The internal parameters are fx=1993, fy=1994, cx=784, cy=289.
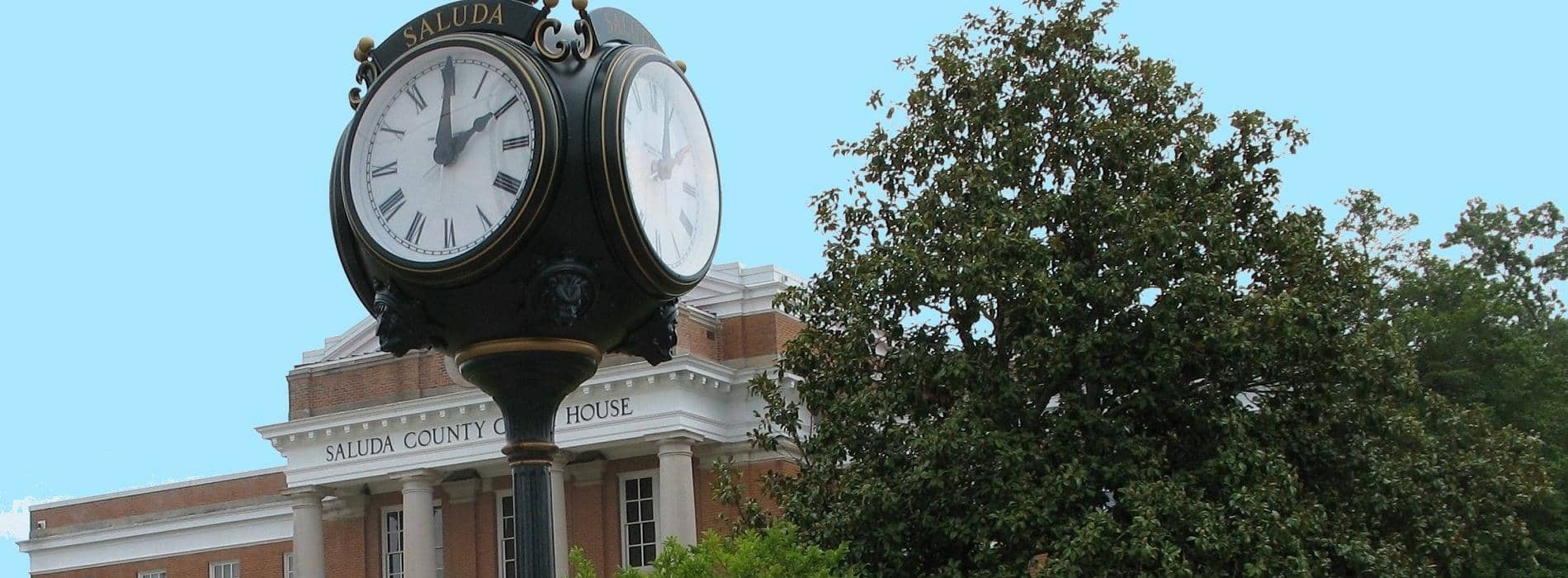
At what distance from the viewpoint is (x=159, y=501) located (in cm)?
5222

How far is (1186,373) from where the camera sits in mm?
19719

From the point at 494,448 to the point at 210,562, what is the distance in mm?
13732

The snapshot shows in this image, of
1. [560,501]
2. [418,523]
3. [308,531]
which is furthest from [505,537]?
[308,531]

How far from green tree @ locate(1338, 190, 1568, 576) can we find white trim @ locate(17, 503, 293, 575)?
26761 mm

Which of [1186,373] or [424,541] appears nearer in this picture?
[1186,373]

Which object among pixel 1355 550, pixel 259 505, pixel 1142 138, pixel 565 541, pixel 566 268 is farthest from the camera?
pixel 259 505

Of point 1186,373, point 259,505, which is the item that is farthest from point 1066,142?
point 259,505

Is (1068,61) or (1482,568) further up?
(1068,61)

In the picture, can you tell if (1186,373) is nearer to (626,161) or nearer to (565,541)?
(626,161)

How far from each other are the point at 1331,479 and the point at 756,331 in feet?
72.3

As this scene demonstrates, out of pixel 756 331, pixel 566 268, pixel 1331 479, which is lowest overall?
pixel 566 268

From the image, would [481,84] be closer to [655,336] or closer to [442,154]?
[442,154]

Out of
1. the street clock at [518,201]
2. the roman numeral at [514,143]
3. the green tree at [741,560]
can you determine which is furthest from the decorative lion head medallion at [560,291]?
the green tree at [741,560]

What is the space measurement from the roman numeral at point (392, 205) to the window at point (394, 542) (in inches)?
1600
